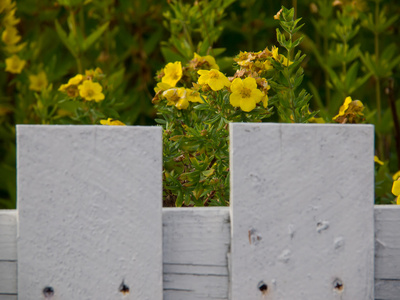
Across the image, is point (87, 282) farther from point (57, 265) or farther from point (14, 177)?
point (14, 177)

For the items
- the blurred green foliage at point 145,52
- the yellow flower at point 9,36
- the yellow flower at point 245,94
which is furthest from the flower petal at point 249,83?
the yellow flower at point 9,36

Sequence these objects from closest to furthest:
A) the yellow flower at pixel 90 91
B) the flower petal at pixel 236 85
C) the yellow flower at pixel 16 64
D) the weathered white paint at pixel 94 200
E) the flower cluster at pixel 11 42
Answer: the weathered white paint at pixel 94 200 → the flower petal at pixel 236 85 → the yellow flower at pixel 90 91 → the flower cluster at pixel 11 42 → the yellow flower at pixel 16 64

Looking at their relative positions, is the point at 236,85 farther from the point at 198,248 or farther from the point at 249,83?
the point at 198,248

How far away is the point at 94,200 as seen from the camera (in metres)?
0.86

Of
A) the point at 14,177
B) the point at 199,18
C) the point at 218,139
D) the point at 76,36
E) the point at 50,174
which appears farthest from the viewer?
the point at 14,177

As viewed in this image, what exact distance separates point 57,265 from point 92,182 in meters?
0.16

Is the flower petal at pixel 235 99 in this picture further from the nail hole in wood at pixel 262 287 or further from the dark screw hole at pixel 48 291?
the dark screw hole at pixel 48 291

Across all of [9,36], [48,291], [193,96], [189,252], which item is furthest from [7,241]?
[9,36]

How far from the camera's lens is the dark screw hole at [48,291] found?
87cm

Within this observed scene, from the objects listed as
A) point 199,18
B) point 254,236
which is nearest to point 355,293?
point 254,236

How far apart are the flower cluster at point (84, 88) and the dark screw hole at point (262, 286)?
2.83 ft

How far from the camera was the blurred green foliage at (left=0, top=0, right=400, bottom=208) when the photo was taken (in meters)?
1.84

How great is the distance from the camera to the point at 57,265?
863 mm

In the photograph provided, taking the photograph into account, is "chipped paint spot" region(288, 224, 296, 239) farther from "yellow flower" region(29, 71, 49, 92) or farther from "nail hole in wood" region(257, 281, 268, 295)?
"yellow flower" region(29, 71, 49, 92)
